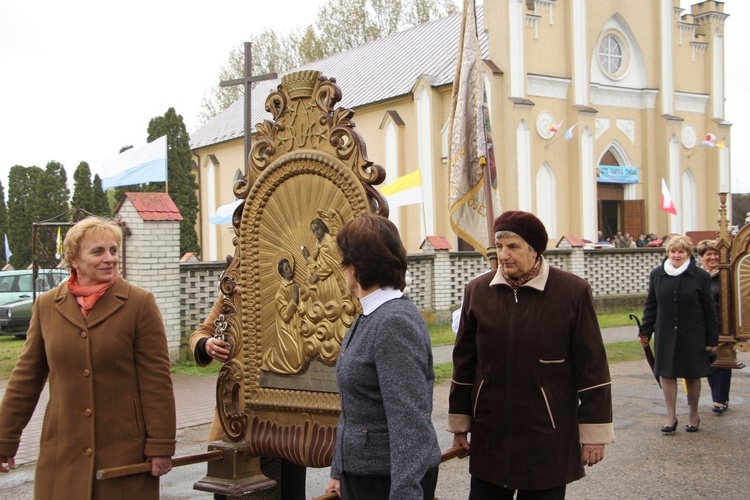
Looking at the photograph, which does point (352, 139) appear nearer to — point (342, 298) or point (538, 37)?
point (342, 298)

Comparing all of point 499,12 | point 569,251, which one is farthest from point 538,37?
point 569,251

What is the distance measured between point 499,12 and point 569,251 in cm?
983

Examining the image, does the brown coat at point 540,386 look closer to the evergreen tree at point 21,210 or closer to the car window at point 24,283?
the car window at point 24,283

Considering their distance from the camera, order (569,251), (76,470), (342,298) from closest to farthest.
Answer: (76,470), (342,298), (569,251)

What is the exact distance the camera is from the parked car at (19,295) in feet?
61.0

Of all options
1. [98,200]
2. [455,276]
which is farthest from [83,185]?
[455,276]

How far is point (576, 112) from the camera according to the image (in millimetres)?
29531

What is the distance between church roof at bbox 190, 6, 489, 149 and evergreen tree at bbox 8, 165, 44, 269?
8.47 m

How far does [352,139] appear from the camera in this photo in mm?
3939

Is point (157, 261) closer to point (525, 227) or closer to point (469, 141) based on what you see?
point (469, 141)

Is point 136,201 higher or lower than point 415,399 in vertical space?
higher

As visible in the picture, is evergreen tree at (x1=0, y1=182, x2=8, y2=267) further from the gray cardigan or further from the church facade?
the gray cardigan

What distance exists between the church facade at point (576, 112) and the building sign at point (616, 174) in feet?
0.18

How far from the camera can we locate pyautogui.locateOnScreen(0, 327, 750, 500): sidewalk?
21.0 feet
